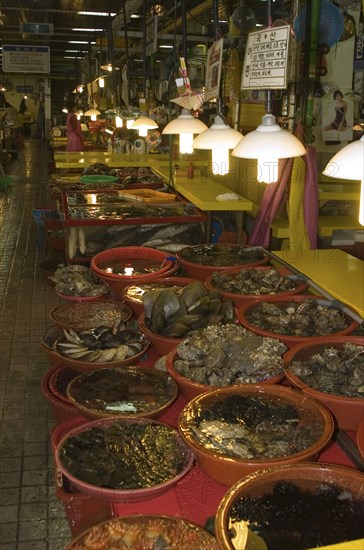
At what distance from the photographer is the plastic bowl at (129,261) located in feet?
14.0

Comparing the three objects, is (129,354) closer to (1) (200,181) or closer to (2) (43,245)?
(1) (200,181)

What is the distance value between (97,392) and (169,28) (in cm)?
1076

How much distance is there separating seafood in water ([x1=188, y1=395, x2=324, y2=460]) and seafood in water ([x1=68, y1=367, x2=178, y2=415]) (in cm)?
36

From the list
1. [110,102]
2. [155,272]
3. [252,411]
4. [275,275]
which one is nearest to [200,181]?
[155,272]

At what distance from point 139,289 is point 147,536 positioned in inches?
91.2

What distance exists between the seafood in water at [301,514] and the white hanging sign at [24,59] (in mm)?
17084

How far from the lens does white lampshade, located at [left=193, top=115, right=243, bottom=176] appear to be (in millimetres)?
3658

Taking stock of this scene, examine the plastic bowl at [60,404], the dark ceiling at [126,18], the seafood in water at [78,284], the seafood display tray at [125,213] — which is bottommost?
the plastic bowl at [60,404]

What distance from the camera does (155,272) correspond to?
4.42 meters

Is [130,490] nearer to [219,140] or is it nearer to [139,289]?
[139,289]

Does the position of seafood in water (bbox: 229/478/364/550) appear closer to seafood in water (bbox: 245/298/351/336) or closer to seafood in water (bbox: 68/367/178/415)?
seafood in water (bbox: 68/367/178/415)

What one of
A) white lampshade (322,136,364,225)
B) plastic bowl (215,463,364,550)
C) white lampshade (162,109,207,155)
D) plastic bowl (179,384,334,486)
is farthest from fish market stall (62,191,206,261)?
plastic bowl (215,463,364,550)

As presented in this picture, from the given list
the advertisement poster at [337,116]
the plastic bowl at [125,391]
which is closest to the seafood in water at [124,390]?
the plastic bowl at [125,391]

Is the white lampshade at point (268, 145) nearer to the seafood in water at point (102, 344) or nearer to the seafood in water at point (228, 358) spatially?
the seafood in water at point (228, 358)
